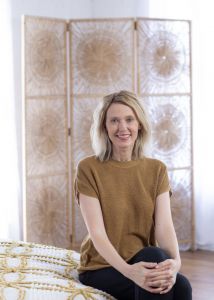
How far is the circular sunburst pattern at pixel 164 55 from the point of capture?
171 inches

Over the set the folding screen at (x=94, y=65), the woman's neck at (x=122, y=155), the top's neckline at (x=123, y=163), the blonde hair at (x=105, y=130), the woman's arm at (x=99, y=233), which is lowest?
the woman's arm at (x=99, y=233)

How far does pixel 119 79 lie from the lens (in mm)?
4348

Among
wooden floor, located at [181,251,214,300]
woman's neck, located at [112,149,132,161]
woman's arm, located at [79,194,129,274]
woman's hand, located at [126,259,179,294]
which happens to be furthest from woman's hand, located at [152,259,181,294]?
wooden floor, located at [181,251,214,300]

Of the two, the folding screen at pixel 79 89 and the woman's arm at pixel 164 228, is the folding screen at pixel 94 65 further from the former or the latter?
the woman's arm at pixel 164 228

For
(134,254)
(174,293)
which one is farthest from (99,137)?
(174,293)

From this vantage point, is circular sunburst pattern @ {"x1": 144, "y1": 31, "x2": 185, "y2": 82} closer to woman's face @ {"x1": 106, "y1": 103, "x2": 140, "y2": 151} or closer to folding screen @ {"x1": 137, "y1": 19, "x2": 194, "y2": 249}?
folding screen @ {"x1": 137, "y1": 19, "x2": 194, "y2": 249}

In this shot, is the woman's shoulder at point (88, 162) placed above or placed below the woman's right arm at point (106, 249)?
above

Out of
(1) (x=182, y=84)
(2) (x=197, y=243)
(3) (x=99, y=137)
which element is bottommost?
(2) (x=197, y=243)

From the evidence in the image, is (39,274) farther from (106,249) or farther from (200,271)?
(200,271)

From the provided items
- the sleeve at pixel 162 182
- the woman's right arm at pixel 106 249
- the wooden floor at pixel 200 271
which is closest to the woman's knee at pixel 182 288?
the woman's right arm at pixel 106 249

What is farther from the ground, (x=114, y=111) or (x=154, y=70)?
(x=154, y=70)

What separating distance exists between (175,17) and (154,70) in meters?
0.51

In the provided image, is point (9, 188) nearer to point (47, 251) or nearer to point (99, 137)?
point (47, 251)

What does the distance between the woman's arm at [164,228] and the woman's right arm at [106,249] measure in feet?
0.70
